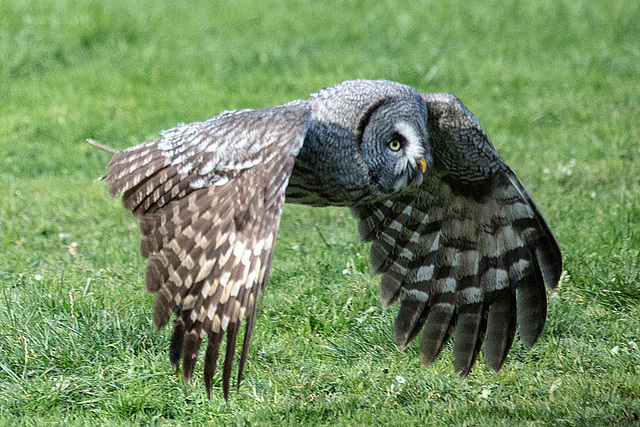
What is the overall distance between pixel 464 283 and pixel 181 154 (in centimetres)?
188

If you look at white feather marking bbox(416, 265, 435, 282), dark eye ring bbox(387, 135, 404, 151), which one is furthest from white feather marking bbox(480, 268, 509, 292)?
dark eye ring bbox(387, 135, 404, 151)

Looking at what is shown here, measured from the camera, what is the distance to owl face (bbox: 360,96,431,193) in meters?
4.39

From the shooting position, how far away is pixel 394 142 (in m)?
4.44

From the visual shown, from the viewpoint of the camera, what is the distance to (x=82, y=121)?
27.7 ft

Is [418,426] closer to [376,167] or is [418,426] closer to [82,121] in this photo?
[376,167]

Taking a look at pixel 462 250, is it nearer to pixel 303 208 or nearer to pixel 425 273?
pixel 425 273

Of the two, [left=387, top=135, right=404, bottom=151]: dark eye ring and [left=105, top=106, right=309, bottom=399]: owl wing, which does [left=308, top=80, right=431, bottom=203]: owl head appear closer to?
[left=387, top=135, right=404, bottom=151]: dark eye ring

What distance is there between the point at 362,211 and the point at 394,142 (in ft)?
2.74

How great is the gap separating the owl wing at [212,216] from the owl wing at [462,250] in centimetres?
113

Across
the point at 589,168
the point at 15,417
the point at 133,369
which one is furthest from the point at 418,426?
the point at 589,168

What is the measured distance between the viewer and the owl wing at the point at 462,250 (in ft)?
15.4

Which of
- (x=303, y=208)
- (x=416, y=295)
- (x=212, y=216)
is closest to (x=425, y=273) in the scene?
(x=416, y=295)

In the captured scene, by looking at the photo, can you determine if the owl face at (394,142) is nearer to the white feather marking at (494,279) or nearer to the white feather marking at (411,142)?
the white feather marking at (411,142)

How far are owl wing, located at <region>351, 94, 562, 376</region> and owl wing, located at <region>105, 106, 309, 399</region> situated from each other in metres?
1.13
